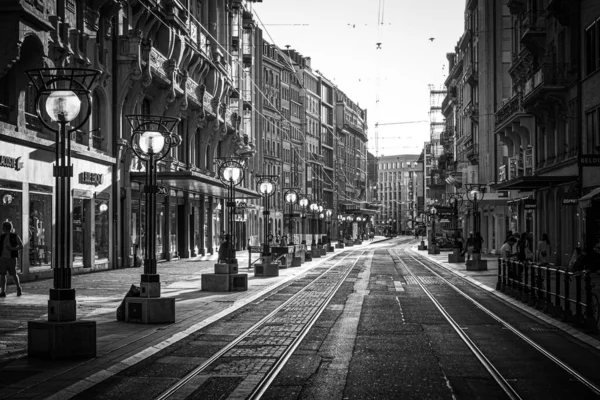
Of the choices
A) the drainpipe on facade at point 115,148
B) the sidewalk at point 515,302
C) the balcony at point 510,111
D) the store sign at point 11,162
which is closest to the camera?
the sidewalk at point 515,302

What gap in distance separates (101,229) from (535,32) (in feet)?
75.5

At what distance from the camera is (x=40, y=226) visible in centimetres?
3053

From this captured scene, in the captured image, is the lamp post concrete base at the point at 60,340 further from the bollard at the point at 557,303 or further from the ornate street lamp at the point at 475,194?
the ornate street lamp at the point at 475,194

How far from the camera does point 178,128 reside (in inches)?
2116

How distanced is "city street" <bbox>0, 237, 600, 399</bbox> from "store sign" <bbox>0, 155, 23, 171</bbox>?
5.53 meters

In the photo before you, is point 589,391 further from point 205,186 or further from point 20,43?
point 205,186

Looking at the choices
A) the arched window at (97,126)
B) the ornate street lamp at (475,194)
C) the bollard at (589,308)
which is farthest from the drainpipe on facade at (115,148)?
the bollard at (589,308)

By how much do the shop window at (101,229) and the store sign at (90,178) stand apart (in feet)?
2.94

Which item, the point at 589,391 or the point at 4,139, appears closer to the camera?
the point at 589,391

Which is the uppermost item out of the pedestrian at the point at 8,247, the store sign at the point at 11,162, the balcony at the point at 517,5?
the balcony at the point at 517,5

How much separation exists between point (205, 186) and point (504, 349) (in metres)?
37.1

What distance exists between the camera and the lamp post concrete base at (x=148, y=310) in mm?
17094

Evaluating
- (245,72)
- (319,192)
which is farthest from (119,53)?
(319,192)

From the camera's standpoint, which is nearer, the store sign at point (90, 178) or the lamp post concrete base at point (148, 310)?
the lamp post concrete base at point (148, 310)
